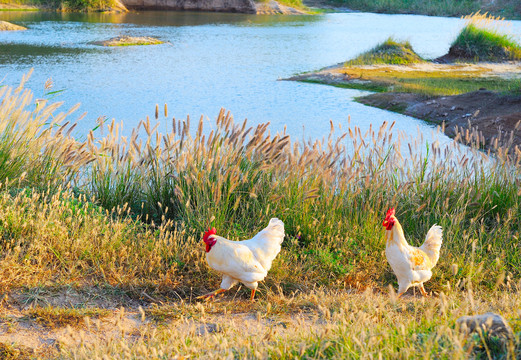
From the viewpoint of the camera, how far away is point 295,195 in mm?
4703

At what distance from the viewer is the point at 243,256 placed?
3.70m

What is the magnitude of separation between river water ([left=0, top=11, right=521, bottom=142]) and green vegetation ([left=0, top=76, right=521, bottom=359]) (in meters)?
0.69

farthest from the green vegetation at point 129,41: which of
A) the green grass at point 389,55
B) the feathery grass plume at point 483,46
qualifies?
the feathery grass plume at point 483,46

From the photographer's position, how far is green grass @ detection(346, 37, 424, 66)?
55.4ft

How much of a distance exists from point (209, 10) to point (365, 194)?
32012 millimetres

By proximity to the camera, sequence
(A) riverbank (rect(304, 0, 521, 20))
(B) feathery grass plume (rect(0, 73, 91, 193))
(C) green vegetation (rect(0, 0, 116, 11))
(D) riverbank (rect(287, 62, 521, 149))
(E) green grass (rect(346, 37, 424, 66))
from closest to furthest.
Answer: (B) feathery grass plume (rect(0, 73, 91, 193)), (D) riverbank (rect(287, 62, 521, 149)), (E) green grass (rect(346, 37, 424, 66)), (C) green vegetation (rect(0, 0, 116, 11)), (A) riverbank (rect(304, 0, 521, 20))

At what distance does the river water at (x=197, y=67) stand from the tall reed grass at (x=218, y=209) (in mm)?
624

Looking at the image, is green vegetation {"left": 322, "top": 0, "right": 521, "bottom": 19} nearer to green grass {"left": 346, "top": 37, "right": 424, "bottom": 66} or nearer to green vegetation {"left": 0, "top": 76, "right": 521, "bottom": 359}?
green grass {"left": 346, "top": 37, "right": 424, "bottom": 66}

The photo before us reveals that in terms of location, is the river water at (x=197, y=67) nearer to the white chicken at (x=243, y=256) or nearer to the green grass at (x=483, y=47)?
the green grass at (x=483, y=47)

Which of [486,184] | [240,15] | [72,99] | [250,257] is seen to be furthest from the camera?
[240,15]

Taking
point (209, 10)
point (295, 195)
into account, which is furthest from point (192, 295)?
point (209, 10)

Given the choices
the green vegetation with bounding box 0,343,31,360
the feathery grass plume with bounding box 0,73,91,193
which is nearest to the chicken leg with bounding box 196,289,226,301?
the green vegetation with bounding box 0,343,31,360

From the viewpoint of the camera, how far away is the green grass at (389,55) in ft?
55.4

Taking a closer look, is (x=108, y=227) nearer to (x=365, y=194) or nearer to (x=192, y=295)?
(x=192, y=295)
